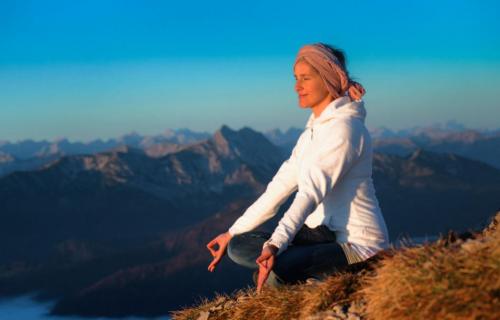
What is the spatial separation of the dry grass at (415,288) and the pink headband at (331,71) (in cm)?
216

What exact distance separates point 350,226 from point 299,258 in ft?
2.50

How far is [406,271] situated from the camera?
217 inches

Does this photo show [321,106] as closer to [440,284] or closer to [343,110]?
[343,110]

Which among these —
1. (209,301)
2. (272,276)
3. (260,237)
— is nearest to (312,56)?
(260,237)

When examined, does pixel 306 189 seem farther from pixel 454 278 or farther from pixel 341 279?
pixel 454 278

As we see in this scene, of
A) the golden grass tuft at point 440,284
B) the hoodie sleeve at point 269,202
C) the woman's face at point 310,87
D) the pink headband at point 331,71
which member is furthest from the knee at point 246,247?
the pink headband at point 331,71

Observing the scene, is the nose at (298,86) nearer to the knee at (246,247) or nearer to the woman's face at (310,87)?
the woman's face at (310,87)

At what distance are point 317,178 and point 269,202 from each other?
3.46 feet

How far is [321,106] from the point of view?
24.3 ft

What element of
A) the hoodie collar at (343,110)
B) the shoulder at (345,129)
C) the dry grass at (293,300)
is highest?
the hoodie collar at (343,110)

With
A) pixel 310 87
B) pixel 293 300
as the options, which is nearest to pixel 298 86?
pixel 310 87

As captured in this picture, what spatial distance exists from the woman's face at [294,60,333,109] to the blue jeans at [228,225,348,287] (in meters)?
1.68

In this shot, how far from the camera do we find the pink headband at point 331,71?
7105 millimetres

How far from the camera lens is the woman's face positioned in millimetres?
7250
